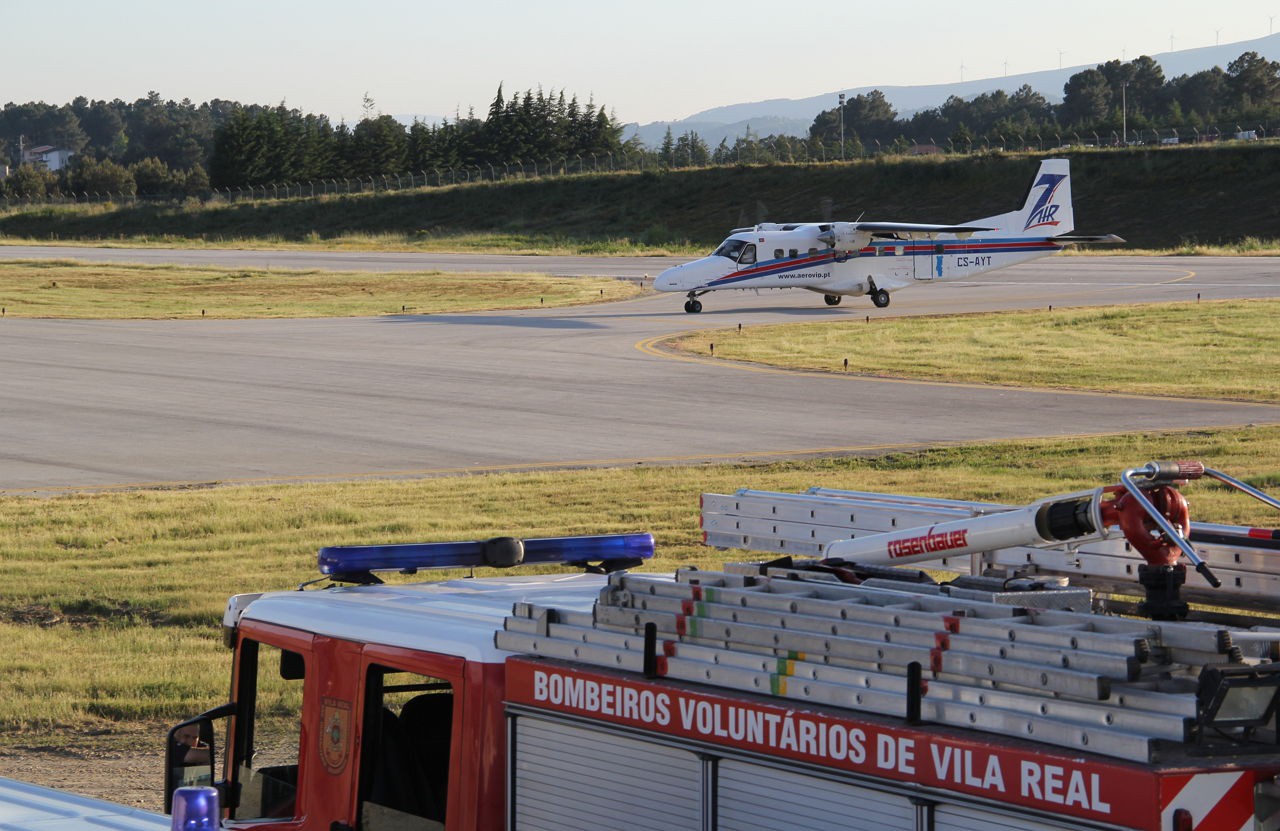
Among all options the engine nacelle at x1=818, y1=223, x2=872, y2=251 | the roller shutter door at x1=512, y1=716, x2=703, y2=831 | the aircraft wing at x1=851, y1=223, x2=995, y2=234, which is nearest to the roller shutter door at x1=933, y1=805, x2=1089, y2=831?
the roller shutter door at x1=512, y1=716, x2=703, y2=831

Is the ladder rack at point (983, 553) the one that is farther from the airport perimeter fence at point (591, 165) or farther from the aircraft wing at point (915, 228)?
the airport perimeter fence at point (591, 165)

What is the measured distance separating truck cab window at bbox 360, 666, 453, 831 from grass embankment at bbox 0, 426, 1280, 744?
6.45m

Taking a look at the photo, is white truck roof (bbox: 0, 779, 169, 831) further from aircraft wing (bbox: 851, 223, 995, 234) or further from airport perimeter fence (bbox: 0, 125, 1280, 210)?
airport perimeter fence (bbox: 0, 125, 1280, 210)

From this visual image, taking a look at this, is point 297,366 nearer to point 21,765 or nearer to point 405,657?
point 21,765

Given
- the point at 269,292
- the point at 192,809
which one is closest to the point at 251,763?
the point at 192,809

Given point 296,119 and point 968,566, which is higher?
point 296,119

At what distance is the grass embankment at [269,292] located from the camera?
52.9 m

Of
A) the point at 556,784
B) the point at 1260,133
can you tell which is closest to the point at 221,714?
the point at 556,784

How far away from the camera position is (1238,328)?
128 feet

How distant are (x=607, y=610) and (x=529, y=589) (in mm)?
1375

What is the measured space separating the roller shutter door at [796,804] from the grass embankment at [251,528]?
8055mm

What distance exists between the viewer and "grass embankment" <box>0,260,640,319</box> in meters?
52.9

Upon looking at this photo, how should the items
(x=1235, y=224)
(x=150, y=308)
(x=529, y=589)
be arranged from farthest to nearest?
(x=1235, y=224)
(x=150, y=308)
(x=529, y=589)

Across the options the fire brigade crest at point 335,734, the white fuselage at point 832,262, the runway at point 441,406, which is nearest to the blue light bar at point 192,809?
the fire brigade crest at point 335,734
